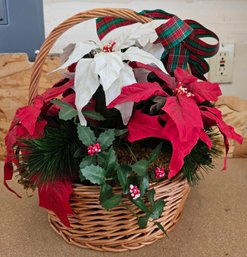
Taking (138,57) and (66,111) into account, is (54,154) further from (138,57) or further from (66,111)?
(138,57)

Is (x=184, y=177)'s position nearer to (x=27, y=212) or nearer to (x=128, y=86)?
(x=128, y=86)

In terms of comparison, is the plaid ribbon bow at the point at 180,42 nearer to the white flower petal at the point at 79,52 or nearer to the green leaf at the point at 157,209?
the white flower petal at the point at 79,52

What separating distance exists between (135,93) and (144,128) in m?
0.06

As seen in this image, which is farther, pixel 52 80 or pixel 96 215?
pixel 52 80

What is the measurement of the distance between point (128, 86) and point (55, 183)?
197 mm

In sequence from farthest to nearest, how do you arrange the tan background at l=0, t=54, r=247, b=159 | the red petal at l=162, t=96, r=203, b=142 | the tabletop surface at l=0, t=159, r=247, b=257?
the tan background at l=0, t=54, r=247, b=159 < the tabletop surface at l=0, t=159, r=247, b=257 < the red petal at l=162, t=96, r=203, b=142

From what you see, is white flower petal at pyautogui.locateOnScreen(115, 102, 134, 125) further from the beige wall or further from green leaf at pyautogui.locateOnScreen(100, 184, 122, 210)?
the beige wall

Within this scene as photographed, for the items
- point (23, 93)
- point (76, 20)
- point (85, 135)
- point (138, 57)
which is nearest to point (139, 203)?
point (85, 135)

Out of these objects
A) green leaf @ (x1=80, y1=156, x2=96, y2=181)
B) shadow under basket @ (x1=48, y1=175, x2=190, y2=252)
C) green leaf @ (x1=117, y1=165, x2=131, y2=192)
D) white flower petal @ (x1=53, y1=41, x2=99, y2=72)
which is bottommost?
shadow under basket @ (x1=48, y1=175, x2=190, y2=252)

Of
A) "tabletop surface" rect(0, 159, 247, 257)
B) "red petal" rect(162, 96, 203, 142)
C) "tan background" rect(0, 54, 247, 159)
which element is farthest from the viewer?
"tan background" rect(0, 54, 247, 159)

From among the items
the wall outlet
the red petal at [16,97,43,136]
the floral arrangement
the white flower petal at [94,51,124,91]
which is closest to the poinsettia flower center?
the floral arrangement

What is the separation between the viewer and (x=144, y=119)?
541 millimetres

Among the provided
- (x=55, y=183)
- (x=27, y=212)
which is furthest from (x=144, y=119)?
(x=27, y=212)

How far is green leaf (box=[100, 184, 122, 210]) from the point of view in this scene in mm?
507
